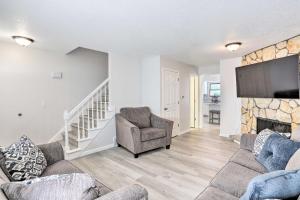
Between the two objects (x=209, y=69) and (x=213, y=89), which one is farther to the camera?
(x=213, y=89)

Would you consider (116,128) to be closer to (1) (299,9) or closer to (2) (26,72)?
(2) (26,72)

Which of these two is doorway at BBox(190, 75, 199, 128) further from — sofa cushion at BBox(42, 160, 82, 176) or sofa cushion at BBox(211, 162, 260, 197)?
sofa cushion at BBox(42, 160, 82, 176)

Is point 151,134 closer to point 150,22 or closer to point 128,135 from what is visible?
point 128,135

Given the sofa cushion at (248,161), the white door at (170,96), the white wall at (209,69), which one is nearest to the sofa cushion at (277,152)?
the sofa cushion at (248,161)

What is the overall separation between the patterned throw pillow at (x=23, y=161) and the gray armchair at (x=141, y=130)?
5.87ft

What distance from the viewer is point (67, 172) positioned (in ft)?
5.59

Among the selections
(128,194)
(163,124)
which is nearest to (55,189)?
(128,194)

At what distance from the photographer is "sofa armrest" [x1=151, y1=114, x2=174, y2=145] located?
151 inches

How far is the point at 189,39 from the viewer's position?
2959 mm

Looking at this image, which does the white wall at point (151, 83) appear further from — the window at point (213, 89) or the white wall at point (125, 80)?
the window at point (213, 89)

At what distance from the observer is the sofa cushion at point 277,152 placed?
155 cm

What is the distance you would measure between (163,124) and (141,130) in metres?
0.54

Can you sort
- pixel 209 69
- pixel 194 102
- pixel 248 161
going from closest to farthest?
pixel 248 161, pixel 209 69, pixel 194 102

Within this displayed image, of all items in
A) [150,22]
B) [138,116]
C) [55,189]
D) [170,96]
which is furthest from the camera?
[170,96]
